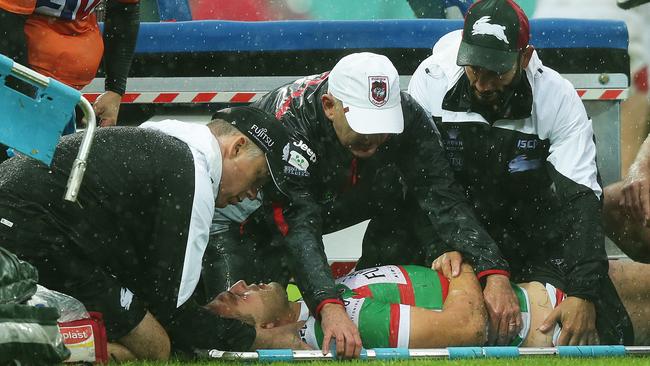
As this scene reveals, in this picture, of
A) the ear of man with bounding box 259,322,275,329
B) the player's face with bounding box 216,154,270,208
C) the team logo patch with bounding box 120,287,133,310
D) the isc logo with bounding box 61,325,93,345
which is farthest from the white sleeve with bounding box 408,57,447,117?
the isc logo with bounding box 61,325,93,345

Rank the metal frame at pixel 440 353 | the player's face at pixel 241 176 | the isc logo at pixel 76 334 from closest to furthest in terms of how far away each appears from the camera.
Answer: the isc logo at pixel 76 334
the player's face at pixel 241 176
the metal frame at pixel 440 353

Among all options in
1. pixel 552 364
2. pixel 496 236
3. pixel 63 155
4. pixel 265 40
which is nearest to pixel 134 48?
pixel 265 40

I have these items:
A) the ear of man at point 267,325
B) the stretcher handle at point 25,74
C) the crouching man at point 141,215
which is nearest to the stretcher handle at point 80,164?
the stretcher handle at point 25,74

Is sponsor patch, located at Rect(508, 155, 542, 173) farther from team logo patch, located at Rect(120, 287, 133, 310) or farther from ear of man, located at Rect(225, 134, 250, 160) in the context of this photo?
team logo patch, located at Rect(120, 287, 133, 310)

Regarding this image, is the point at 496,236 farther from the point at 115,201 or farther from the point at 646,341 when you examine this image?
the point at 115,201

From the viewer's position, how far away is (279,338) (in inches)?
206

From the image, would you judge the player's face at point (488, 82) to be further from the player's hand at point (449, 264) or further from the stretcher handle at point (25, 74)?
the stretcher handle at point (25, 74)

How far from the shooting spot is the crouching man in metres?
4.64

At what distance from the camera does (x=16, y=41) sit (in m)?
5.47

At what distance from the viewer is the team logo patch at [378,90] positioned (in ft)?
18.0

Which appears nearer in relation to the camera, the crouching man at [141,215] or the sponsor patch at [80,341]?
the sponsor patch at [80,341]

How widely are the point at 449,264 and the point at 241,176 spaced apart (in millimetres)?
1277

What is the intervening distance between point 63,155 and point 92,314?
61 centimetres

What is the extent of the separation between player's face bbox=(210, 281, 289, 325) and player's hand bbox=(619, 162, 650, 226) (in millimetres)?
1813
